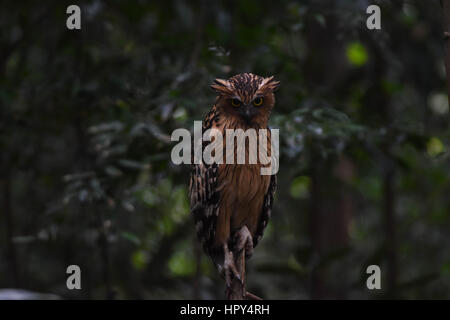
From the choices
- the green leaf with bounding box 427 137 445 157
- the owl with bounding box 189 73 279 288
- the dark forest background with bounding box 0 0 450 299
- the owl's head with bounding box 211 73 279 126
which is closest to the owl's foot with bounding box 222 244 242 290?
the owl with bounding box 189 73 279 288

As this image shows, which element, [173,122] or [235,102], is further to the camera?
[173,122]

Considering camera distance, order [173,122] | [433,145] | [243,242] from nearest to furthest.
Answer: [243,242] → [173,122] → [433,145]

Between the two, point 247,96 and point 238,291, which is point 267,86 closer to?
point 247,96

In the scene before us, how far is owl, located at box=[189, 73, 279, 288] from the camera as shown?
1.35 metres

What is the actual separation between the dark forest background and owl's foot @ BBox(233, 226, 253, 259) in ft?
2.50

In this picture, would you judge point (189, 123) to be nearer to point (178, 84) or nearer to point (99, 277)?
point (178, 84)

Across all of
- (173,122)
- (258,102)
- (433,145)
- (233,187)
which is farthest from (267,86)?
(433,145)

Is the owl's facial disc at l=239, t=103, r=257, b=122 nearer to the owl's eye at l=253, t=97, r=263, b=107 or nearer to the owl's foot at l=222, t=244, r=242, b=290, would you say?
the owl's eye at l=253, t=97, r=263, b=107

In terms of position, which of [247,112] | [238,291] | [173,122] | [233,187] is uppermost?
[173,122]

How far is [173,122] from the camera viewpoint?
306 cm

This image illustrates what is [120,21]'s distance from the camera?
166 inches

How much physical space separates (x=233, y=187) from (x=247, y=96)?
1.09 feet
